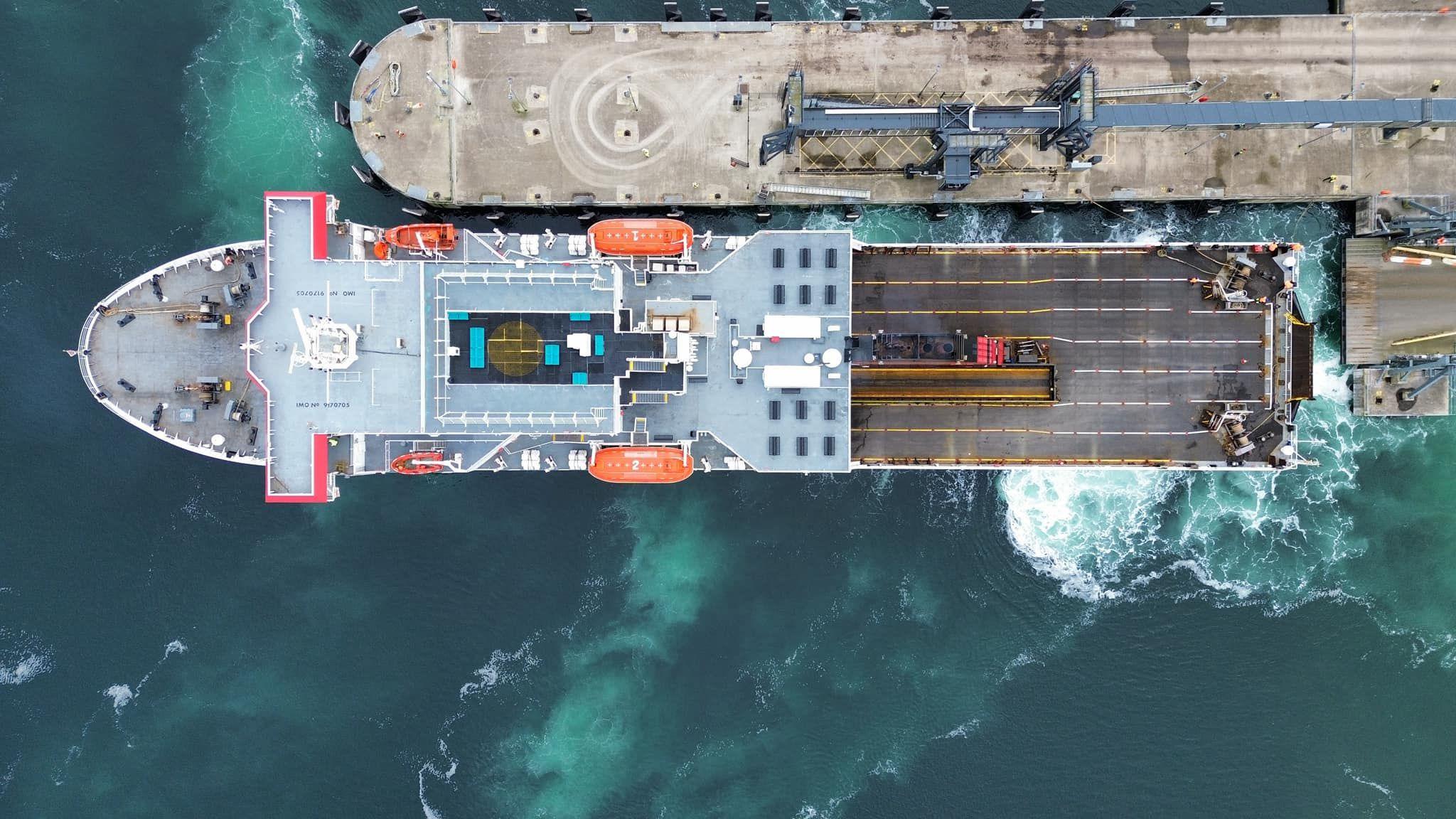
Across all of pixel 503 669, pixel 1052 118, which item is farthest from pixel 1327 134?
pixel 503 669

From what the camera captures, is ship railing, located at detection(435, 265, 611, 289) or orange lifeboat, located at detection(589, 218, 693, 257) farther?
ship railing, located at detection(435, 265, 611, 289)

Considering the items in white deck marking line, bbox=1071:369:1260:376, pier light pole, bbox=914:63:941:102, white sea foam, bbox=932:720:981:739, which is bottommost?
white sea foam, bbox=932:720:981:739

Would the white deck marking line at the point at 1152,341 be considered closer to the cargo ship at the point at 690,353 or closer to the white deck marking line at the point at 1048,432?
the cargo ship at the point at 690,353

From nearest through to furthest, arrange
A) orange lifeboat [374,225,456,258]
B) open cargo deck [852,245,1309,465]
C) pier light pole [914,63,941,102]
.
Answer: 1. orange lifeboat [374,225,456,258]
2. open cargo deck [852,245,1309,465]
3. pier light pole [914,63,941,102]

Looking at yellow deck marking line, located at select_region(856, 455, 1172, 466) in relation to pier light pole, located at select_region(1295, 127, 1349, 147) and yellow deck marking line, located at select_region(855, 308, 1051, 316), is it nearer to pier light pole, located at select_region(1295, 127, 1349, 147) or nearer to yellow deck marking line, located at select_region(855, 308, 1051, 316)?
yellow deck marking line, located at select_region(855, 308, 1051, 316)

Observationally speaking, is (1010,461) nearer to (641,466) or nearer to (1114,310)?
(1114,310)

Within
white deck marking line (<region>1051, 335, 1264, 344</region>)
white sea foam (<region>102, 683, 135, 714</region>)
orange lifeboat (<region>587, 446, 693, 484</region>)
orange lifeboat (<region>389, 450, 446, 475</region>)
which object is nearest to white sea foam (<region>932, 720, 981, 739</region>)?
A: orange lifeboat (<region>587, 446, 693, 484</region>)

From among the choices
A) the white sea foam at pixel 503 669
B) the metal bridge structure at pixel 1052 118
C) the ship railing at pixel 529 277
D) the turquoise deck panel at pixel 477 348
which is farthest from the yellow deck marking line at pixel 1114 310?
the white sea foam at pixel 503 669
